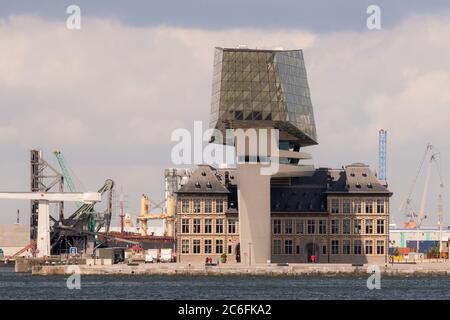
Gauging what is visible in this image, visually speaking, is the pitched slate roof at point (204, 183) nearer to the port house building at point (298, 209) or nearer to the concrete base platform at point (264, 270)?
the port house building at point (298, 209)

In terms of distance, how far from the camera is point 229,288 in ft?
358

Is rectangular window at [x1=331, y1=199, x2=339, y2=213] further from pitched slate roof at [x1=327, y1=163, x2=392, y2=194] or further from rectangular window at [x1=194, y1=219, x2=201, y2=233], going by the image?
rectangular window at [x1=194, y1=219, x2=201, y2=233]

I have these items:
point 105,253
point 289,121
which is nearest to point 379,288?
point 289,121

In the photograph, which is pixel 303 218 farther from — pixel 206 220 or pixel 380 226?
pixel 206 220

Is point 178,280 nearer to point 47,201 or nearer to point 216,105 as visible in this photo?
point 216,105

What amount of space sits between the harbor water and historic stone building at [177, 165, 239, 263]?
1256 inches

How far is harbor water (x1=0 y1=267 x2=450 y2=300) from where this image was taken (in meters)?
95.0

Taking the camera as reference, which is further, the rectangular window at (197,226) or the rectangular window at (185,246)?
the rectangular window at (185,246)

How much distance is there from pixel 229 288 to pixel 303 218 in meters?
66.6

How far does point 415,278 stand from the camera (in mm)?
136875

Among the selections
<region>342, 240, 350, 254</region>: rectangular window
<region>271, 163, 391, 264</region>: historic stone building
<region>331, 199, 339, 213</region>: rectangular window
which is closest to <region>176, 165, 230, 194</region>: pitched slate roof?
<region>271, 163, 391, 264</region>: historic stone building

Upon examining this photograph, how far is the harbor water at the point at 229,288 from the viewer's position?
95.0 m

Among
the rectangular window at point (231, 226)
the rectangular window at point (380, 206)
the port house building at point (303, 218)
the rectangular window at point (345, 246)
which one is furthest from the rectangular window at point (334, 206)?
the rectangular window at point (231, 226)
